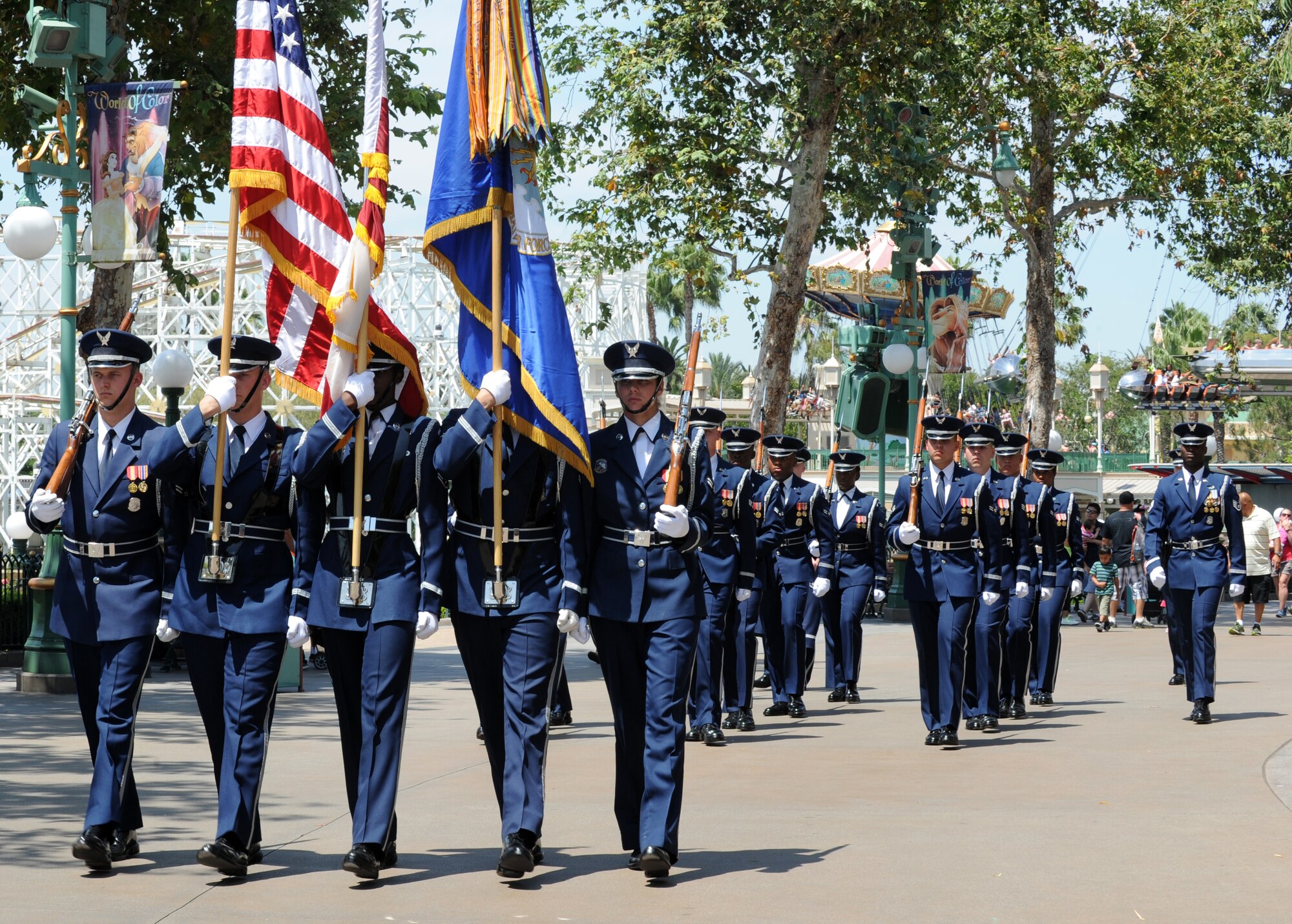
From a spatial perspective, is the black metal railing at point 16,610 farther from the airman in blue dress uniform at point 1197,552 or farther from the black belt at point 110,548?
the airman in blue dress uniform at point 1197,552

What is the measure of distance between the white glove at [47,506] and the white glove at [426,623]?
62.1 inches

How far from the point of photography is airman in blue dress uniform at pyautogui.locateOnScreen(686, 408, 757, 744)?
1147cm

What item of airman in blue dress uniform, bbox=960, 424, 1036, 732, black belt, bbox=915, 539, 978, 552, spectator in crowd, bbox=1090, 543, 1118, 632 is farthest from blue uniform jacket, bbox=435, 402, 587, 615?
spectator in crowd, bbox=1090, 543, 1118, 632

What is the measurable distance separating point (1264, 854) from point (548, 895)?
3123 millimetres

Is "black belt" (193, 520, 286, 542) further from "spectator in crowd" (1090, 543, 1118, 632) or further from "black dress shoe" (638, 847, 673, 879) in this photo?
"spectator in crowd" (1090, 543, 1118, 632)

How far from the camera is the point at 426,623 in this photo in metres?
6.89

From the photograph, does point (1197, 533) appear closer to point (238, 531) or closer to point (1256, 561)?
point (238, 531)

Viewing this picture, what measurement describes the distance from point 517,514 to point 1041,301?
2441cm

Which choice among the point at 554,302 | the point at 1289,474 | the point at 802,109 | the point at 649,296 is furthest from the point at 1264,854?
the point at 649,296

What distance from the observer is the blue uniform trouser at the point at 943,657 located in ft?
36.9

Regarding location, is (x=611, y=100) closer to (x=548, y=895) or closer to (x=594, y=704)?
(x=594, y=704)

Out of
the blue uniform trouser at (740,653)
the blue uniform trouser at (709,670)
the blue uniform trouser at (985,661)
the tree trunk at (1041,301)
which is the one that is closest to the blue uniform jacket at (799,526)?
the blue uniform trouser at (740,653)

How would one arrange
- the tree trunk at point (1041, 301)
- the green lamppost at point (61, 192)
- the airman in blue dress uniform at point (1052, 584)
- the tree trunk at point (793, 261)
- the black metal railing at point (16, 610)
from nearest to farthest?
the green lamppost at point (61, 192) < the airman in blue dress uniform at point (1052, 584) < the black metal railing at point (16, 610) < the tree trunk at point (793, 261) < the tree trunk at point (1041, 301)

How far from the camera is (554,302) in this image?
7.77m
